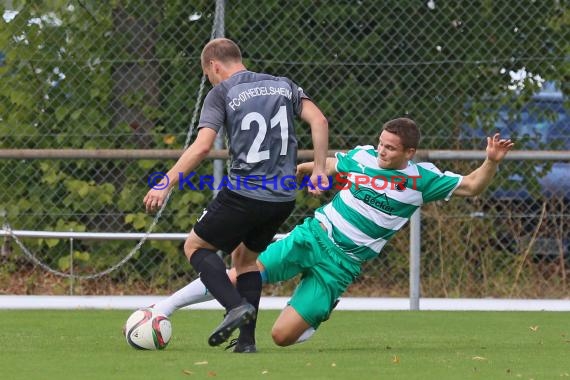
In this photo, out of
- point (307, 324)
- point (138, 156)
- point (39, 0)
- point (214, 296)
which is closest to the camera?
point (214, 296)

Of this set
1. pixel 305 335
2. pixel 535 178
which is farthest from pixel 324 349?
pixel 535 178

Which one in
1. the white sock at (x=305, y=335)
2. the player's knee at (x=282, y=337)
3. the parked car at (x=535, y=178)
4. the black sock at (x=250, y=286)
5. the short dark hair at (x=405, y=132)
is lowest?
the player's knee at (x=282, y=337)

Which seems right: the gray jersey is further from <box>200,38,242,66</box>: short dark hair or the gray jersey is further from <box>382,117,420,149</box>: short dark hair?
<box>382,117,420,149</box>: short dark hair

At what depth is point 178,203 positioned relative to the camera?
10117 millimetres

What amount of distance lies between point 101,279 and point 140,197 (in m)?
0.73

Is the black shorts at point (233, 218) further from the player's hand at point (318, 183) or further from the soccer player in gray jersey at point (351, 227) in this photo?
the soccer player in gray jersey at point (351, 227)

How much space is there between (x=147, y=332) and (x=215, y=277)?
17.7 inches

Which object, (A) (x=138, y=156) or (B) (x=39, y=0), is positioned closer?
(A) (x=138, y=156)

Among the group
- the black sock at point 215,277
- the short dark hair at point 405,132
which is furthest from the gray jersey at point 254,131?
the short dark hair at point 405,132

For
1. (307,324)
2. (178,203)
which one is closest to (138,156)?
(178,203)

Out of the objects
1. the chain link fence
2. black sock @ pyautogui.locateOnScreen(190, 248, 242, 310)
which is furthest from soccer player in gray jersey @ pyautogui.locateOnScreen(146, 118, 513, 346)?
the chain link fence

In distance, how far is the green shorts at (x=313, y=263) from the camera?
261 inches

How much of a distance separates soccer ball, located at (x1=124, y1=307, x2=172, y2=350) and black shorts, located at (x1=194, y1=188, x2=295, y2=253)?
1.57 ft

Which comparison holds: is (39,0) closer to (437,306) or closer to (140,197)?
(140,197)
